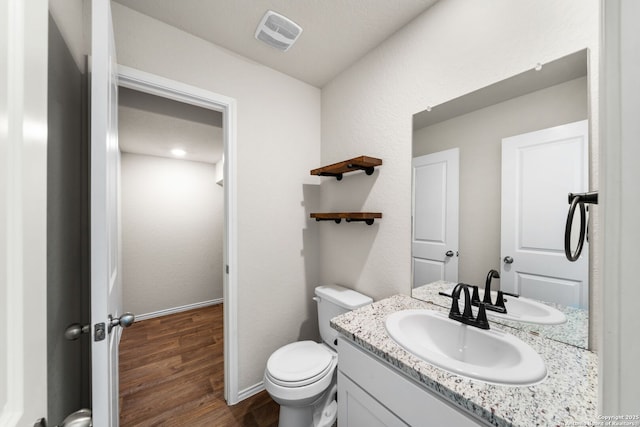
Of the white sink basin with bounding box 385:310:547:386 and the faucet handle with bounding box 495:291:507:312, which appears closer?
the white sink basin with bounding box 385:310:547:386

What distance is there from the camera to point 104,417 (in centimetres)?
75

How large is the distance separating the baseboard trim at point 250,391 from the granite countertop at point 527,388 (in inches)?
46.9

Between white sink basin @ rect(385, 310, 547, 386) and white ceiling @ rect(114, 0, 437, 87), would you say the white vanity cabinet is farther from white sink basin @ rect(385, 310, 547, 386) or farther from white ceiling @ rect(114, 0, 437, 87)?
white ceiling @ rect(114, 0, 437, 87)

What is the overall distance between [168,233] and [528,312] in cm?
378

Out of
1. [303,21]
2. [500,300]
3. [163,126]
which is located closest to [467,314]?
[500,300]

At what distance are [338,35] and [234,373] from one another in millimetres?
2272

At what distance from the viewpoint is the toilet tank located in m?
1.49

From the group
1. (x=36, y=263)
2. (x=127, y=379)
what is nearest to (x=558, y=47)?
(x=36, y=263)

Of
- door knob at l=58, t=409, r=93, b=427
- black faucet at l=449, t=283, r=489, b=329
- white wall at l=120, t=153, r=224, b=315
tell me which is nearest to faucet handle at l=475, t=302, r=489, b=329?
black faucet at l=449, t=283, r=489, b=329

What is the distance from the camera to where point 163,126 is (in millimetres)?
2324

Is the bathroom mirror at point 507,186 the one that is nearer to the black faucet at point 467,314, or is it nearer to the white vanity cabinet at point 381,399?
the black faucet at point 467,314

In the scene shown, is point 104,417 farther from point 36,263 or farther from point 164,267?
point 164,267

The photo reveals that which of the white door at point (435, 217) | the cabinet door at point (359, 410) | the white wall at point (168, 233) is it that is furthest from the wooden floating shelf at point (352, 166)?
the white wall at point (168, 233)

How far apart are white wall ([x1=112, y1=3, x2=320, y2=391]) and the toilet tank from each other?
11.8 inches
